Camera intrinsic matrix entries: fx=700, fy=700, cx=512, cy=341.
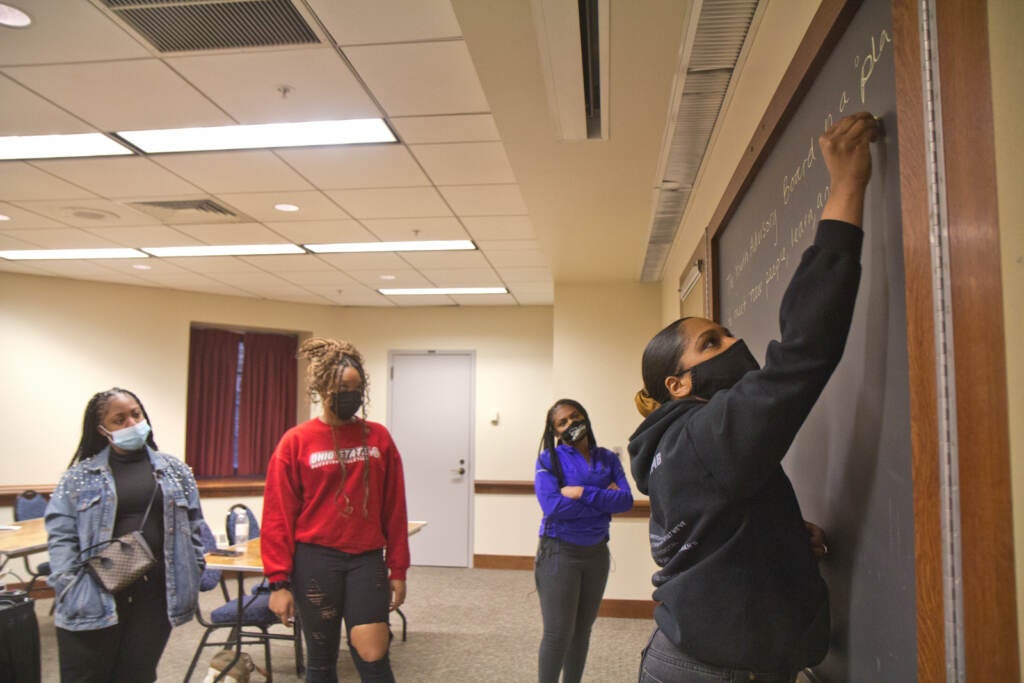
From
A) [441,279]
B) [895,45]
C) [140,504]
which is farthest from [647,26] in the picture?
[441,279]

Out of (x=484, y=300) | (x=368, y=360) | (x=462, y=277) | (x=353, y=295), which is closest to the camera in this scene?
(x=462, y=277)

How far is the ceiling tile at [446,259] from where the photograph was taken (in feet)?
17.3

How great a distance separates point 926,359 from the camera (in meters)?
0.76

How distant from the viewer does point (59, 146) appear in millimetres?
3238

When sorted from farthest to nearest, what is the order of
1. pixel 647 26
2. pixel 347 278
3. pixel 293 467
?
pixel 347 278
pixel 293 467
pixel 647 26

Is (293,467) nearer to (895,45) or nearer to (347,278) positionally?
(895,45)

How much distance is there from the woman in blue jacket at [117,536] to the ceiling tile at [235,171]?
129 centimetres

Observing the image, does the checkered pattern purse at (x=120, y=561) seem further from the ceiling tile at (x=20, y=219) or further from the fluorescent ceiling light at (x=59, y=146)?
the ceiling tile at (x=20, y=219)

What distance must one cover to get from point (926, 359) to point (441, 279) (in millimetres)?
5664

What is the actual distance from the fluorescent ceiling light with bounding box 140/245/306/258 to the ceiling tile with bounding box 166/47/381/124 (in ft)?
7.47

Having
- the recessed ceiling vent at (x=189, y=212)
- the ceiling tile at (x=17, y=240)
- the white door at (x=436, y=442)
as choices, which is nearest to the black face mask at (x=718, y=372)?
the recessed ceiling vent at (x=189, y=212)

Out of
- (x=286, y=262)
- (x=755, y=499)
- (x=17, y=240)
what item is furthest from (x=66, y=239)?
(x=755, y=499)

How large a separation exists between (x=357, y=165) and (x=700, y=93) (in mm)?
1769

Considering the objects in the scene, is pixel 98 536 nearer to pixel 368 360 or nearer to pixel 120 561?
pixel 120 561
